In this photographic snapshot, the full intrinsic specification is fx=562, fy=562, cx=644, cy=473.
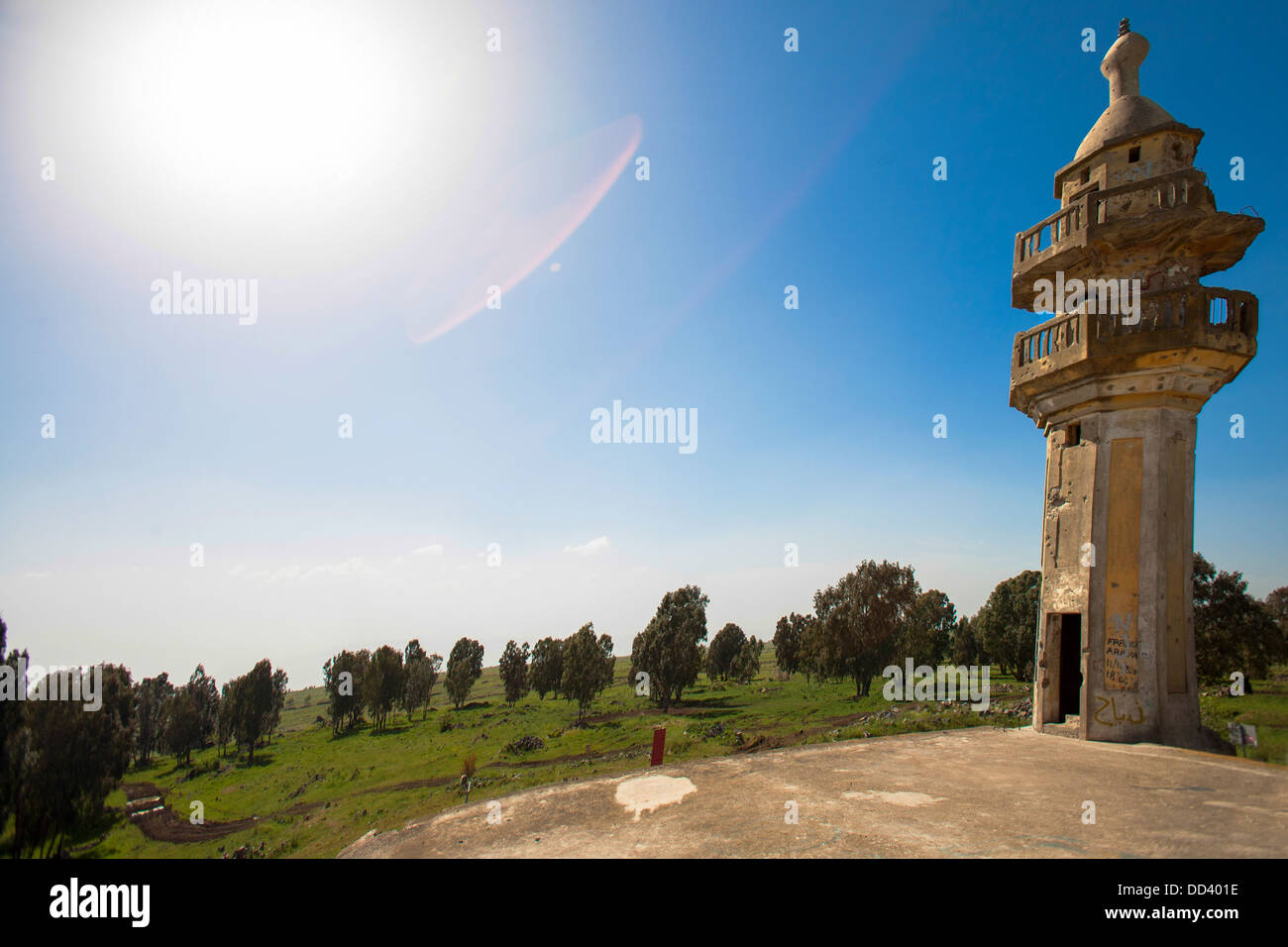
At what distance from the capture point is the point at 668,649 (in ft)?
219

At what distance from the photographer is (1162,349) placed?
1216 centimetres

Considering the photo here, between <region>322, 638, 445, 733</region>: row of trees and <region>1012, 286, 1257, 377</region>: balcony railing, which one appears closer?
<region>1012, 286, 1257, 377</region>: balcony railing

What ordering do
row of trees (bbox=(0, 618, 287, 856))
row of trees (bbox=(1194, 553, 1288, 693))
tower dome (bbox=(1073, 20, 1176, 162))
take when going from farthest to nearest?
row of trees (bbox=(1194, 553, 1288, 693)) < row of trees (bbox=(0, 618, 287, 856)) < tower dome (bbox=(1073, 20, 1176, 162))

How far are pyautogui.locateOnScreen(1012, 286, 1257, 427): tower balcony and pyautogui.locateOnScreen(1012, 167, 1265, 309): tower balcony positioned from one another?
1.35 m

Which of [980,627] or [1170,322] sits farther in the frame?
[980,627]

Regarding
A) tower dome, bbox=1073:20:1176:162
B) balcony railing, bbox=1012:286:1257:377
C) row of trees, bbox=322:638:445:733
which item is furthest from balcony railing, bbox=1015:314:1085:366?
row of trees, bbox=322:638:445:733

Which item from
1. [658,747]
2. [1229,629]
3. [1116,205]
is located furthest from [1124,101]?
[1229,629]

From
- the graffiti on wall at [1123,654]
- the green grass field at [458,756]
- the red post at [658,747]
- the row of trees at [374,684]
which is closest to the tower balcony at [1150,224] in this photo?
the graffiti on wall at [1123,654]

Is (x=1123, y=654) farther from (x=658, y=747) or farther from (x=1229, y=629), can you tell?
(x=1229, y=629)

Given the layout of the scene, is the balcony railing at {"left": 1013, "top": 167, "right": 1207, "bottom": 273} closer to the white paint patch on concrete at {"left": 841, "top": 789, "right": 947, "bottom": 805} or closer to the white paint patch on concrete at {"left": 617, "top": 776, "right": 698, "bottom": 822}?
the white paint patch on concrete at {"left": 841, "top": 789, "right": 947, "bottom": 805}

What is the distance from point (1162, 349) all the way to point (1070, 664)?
7.79 m

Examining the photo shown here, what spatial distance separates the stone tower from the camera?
12.1 m
